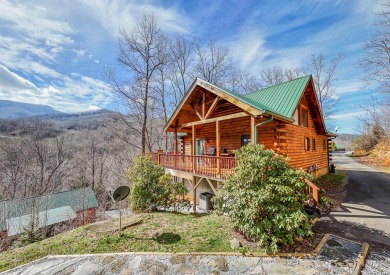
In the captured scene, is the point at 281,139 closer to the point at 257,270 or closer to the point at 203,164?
the point at 203,164

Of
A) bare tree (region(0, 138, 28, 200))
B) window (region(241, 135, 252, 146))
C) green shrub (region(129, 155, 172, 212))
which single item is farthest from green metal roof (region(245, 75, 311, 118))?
bare tree (region(0, 138, 28, 200))

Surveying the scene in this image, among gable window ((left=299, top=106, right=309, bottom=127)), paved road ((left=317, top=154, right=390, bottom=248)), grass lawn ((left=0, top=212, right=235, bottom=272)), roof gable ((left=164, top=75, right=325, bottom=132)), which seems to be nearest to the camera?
grass lawn ((left=0, top=212, right=235, bottom=272))

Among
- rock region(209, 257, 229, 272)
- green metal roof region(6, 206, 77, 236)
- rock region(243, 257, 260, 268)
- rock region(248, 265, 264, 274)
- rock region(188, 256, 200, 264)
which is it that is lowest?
green metal roof region(6, 206, 77, 236)

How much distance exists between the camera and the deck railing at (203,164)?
8814 mm

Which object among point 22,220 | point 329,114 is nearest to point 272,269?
point 22,220

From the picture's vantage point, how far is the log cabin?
8.98 metres

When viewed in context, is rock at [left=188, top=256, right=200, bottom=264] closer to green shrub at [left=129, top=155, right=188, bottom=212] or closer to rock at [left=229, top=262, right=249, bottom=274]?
rock at [left=229, top=262, right=249, bottom=274]

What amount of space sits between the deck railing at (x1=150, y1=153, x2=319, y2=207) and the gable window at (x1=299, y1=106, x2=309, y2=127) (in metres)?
4.42

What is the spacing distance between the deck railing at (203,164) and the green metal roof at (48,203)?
769cm

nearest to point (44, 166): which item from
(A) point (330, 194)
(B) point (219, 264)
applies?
(B) point (219, 264)

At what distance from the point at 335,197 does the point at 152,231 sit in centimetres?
958

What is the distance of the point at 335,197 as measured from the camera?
9969 mm

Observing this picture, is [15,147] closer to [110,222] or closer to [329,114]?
[110,222]

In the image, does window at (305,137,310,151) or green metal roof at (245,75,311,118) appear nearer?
green metal roof at (245,75,311,118)
